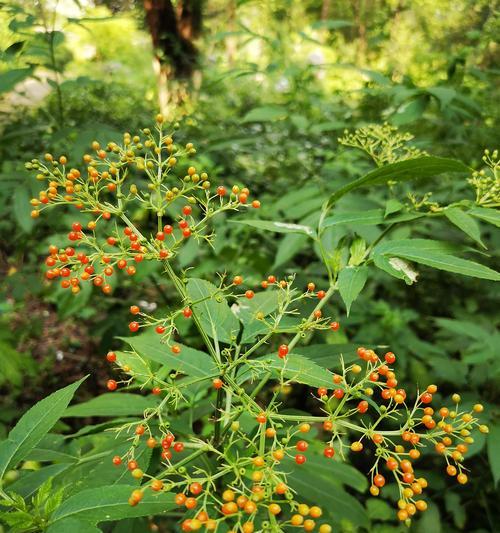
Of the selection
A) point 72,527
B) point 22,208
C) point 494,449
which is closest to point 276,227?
point 72,527

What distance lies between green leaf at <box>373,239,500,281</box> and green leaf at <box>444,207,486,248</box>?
0.27 feet

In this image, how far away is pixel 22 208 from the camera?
282 centimetres

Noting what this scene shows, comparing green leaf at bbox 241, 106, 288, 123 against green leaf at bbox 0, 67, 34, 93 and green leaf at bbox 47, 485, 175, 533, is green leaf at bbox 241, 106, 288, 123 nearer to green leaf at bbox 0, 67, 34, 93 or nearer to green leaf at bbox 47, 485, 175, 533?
green leaf at bbox 0, 67, 34, 93

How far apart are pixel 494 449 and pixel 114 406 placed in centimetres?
183

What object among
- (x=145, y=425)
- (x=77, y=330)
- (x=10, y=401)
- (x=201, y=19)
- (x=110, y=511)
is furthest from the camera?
(x=201, y=19)

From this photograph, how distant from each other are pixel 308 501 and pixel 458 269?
3.99 ft

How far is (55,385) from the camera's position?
472cm

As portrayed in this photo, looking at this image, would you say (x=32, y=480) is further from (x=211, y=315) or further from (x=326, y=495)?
(x=326, y=495)

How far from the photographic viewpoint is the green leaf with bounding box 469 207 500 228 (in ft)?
5.27

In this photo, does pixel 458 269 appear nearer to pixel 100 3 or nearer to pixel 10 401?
pixel 10 401

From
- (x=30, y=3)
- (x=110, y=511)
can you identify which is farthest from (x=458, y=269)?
(x=30, y=3)

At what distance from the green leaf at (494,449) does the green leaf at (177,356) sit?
59.5 inches

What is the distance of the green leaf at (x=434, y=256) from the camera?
1416mm

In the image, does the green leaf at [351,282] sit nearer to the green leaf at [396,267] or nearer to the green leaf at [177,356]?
the green leaf at [396,267]
